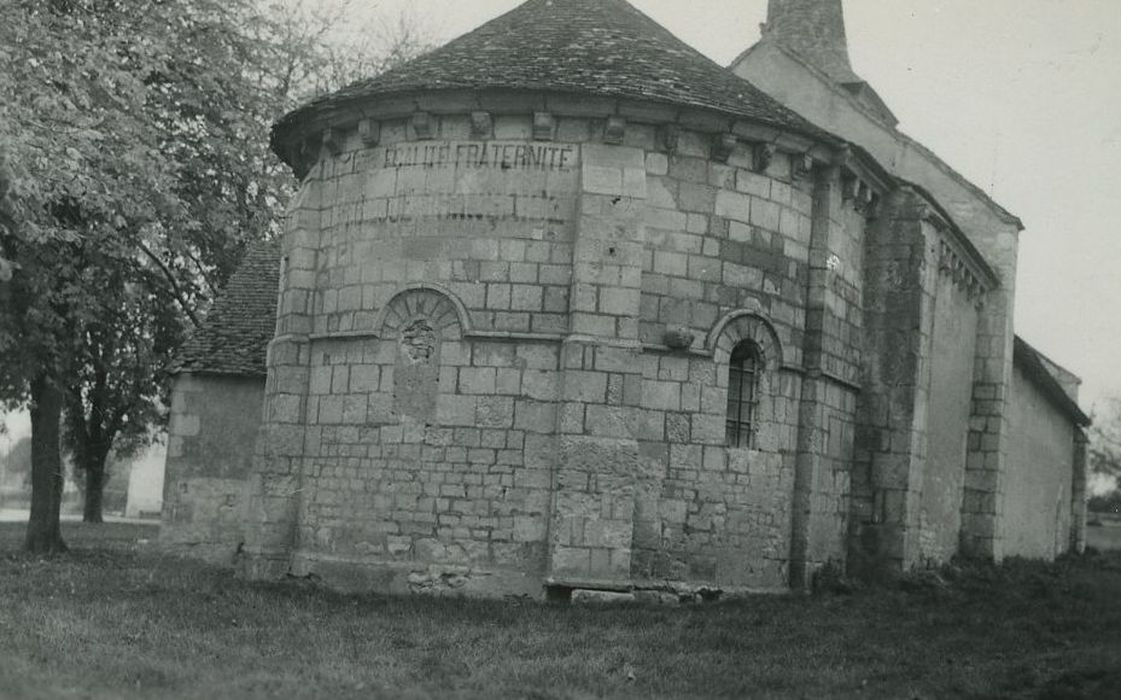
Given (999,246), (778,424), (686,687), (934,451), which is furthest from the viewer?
(999,246)

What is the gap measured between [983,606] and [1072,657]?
3.56m

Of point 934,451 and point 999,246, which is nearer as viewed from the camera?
point 934,451

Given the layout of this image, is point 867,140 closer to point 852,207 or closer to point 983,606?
point 852,207

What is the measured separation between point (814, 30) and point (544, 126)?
12.8 meters

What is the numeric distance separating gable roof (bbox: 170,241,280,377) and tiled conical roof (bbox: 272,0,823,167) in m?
5.04

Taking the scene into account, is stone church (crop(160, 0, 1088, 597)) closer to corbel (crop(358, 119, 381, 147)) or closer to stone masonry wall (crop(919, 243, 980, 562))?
corbel (crop(358, 119, 381, 147))

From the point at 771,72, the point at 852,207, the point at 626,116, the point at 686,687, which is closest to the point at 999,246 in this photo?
the point at 771,72

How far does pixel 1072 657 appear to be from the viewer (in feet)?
36.9

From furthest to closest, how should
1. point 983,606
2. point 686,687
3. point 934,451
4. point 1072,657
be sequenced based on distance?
1. point 934,451
2. point 983,606
3. point 1072,657
4. point 686,687

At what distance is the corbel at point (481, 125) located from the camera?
1502 cm

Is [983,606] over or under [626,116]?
under

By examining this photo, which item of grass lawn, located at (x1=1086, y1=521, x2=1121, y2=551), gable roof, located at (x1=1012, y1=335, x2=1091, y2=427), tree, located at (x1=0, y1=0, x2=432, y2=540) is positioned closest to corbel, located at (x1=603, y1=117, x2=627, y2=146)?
tree, located at (x1=0, y1=0, x2=432, y2=540)

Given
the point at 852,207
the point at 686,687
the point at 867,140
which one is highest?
the point at 867,140

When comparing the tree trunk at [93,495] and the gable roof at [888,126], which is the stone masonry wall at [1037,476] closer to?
the gable roof at [888,126]
